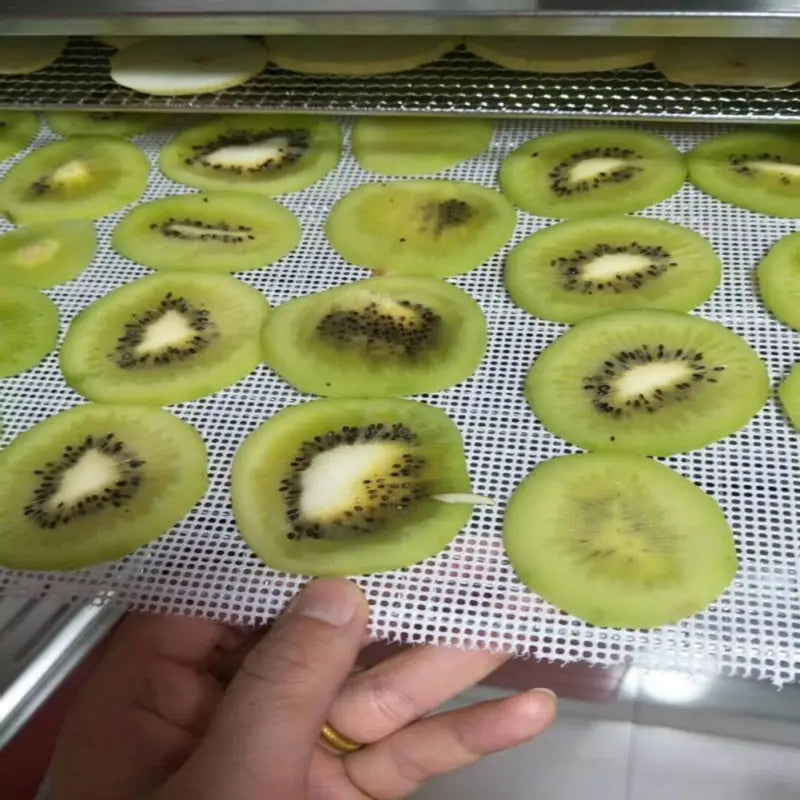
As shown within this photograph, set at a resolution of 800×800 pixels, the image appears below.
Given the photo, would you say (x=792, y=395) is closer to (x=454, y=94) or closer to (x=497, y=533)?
(x=497, y=533)

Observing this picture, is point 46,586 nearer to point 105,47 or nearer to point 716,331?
point 716,331

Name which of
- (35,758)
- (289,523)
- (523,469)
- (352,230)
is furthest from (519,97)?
(35,758)

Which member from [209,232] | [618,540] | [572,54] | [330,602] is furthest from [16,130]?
[618,540]

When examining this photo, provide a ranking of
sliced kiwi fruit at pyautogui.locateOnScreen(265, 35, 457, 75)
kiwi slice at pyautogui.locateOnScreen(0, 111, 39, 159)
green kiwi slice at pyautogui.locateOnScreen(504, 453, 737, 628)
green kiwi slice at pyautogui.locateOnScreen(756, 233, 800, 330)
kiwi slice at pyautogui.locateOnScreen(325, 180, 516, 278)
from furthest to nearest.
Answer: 1. kiwi slice at pyautogui.locateOnScreen(0, 111, 39, 159)
2. sliced kiwi fruit at pyautogui.locateOnScreen(265, 35, 457, 75)
3. kiwi slice at pyautogui.locateOnScreen(325, 180, 516, 278)
4. green kiwi slice at pyautogui.locateOnScreen(756, 233, 800, 330)
5. green kiwi slice at pyautogui.locateOnScreen(504, 453, 737, 628)

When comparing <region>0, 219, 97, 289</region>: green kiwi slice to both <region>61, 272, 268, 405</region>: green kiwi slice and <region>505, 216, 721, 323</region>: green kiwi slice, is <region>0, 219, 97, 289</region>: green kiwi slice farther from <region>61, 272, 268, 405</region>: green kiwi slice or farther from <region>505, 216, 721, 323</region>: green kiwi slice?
<region>505, 216, 721, 323</region>: green kiwi slice

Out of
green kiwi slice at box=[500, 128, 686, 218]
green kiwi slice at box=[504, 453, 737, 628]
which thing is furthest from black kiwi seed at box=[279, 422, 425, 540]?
green kiwi slice at box=[500, 128, 686, 218]
